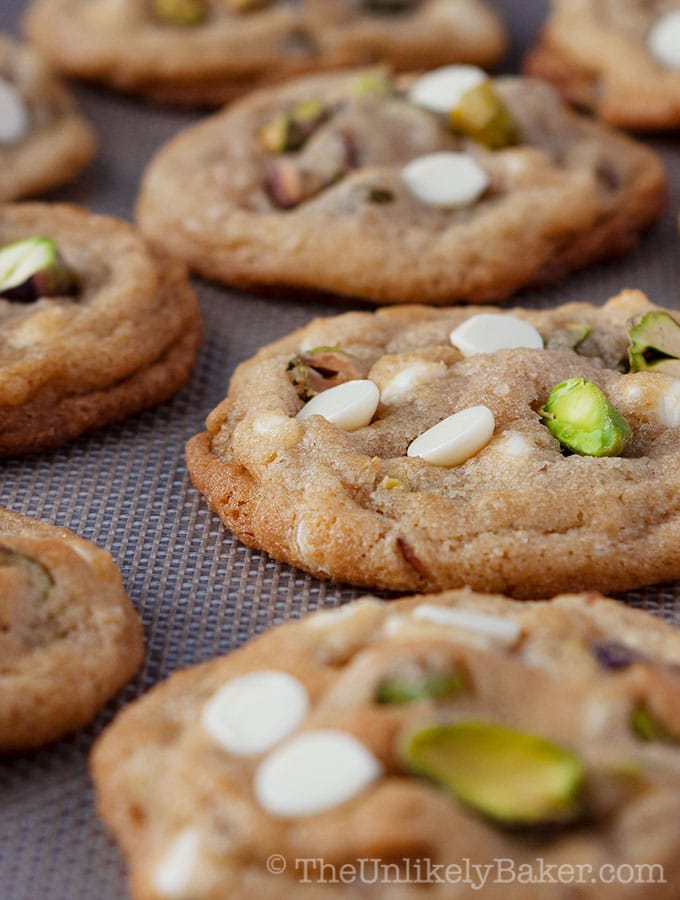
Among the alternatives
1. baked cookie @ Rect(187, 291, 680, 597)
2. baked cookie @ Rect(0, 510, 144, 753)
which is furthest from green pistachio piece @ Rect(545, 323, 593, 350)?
baked cookie @ Rect(0, 510, 144, 753)

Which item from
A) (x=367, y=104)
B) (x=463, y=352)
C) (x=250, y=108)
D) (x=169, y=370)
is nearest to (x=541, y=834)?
Answer: (x=463, y=352)

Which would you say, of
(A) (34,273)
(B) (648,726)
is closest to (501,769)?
(B) (648,726)

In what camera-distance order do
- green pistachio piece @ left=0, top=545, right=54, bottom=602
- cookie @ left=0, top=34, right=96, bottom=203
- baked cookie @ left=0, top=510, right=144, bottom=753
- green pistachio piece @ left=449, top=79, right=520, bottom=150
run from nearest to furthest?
1. baked cookie @ left=0, top=510, right=144, bottom=753
2. green pistachio piece @ left=0, top=545, right=54, bottom=602
3. green pistachio piece @ left=449, top=79, right=520, bottom=150
4. cookie @ left=0, top=34, right=96, bottom=203

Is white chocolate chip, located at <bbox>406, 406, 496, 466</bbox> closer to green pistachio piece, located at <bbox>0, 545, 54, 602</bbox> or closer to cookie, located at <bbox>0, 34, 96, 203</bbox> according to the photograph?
green pistachio piece, located at <bbox>0, 545, 54, 602</bbox>

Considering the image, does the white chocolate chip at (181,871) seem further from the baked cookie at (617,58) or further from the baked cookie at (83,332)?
the baked cookie at (617,58)

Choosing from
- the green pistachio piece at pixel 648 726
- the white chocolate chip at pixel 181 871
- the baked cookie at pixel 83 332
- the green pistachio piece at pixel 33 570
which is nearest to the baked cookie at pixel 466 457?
the baked cookie at pixel 83 332

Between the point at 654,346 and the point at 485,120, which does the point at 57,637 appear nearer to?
the point at 654,346
